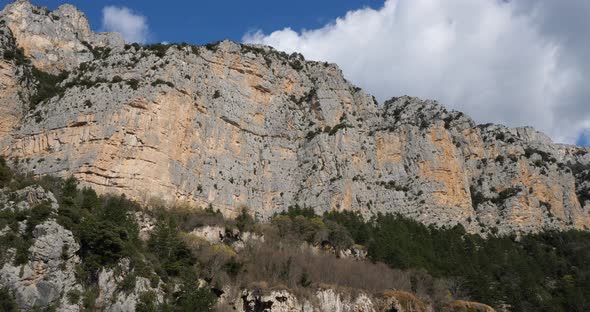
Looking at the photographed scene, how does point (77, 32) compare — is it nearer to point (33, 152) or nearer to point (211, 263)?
point (33, 152)

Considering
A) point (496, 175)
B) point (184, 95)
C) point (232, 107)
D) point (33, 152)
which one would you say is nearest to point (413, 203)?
point (496, 175)

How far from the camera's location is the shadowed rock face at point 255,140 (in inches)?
2479

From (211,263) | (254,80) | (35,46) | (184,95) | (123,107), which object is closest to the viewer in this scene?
(211,263)

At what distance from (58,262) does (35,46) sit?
43.9 meters

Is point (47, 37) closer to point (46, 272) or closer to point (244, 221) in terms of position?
point (244, 221)

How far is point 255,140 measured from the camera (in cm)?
7712

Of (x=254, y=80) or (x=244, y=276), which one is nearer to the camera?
(x=244, y=276)

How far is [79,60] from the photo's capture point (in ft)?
260

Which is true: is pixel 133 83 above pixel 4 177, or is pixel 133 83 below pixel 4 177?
above

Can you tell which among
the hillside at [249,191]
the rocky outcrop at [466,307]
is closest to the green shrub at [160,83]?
the hillside at [249,191]

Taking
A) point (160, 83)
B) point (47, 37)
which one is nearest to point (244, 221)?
point (160, 83)

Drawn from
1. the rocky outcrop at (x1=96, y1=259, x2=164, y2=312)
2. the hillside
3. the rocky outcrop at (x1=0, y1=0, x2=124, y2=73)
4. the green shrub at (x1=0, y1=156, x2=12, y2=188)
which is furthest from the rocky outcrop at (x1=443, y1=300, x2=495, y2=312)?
the rocky outcrop at (x1=0, y1=0, x2=124, y2=73)

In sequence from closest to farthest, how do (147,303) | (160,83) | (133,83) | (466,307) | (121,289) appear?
(147,303) → (121,289) → (466,307) → (133,83) → (160,83)

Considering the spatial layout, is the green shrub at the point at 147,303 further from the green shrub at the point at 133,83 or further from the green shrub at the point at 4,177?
the green shrub at the point at 133,83
